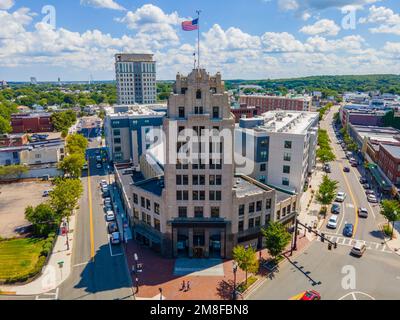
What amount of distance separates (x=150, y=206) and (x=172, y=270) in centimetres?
1352

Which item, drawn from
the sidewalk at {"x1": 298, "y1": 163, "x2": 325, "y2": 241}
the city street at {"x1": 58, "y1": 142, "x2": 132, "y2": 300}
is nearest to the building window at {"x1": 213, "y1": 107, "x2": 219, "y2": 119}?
the city street at {"x1": 58, "y1": 142, "x2": 132, "y2": 300}

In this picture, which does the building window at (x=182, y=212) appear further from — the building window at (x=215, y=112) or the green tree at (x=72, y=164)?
the green tree at (x=72, y=164)

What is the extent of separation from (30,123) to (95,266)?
150 metres

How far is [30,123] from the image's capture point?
587ft

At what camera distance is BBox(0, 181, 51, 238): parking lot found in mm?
76750

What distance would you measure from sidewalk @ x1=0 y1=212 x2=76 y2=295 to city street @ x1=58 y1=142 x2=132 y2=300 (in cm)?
134

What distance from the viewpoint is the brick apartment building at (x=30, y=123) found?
585ft

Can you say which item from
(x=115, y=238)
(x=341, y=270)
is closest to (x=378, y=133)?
(x=341, y=270)

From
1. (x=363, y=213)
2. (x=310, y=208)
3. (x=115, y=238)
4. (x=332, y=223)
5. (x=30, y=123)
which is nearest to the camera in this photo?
(x=115, y=238)

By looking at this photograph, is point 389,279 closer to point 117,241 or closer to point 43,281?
point 117,241

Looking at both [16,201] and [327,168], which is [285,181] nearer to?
[327,168]

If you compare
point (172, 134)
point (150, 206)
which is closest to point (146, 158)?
point (150, 206)

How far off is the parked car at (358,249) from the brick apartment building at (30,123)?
174997mm

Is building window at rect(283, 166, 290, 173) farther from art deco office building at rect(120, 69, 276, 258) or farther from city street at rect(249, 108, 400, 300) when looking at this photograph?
art deco office building at rect(120, 69, 276, 258)
